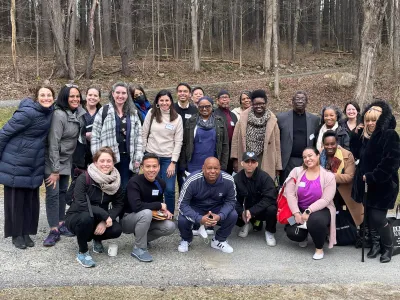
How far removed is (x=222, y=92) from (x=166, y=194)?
1613mm

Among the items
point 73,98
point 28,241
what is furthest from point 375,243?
point 28,241

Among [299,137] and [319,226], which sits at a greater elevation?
[299,137]

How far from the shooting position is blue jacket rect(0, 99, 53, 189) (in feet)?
15.8

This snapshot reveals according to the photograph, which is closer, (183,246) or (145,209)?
(145,209)

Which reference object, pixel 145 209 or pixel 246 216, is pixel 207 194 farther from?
pixel 145 209

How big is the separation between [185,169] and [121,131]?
1.01 metres

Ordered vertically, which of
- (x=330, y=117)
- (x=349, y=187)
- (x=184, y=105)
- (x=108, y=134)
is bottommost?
(x=349, y=187)

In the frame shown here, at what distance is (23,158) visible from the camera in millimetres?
4898

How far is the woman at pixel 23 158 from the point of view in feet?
15.9

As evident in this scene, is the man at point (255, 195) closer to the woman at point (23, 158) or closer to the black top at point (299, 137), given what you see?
the black top at point (299, 137)

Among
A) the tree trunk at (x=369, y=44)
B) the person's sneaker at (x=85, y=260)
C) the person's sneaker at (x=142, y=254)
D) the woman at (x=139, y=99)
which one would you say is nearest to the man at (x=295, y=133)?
the woman at (x=139, y=99)

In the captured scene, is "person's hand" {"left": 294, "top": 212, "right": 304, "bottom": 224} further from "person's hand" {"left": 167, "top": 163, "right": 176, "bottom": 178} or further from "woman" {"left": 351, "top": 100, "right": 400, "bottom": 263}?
"person's hand" {"left": 167, "top": 163, "right": 176, "bottom": 178}

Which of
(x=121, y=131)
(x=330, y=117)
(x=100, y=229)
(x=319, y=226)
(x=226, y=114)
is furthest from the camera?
(x=226, y=114)

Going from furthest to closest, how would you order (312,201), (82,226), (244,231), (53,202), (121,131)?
(244,231), (121,131), (53,202), (312,201), (82,226)
